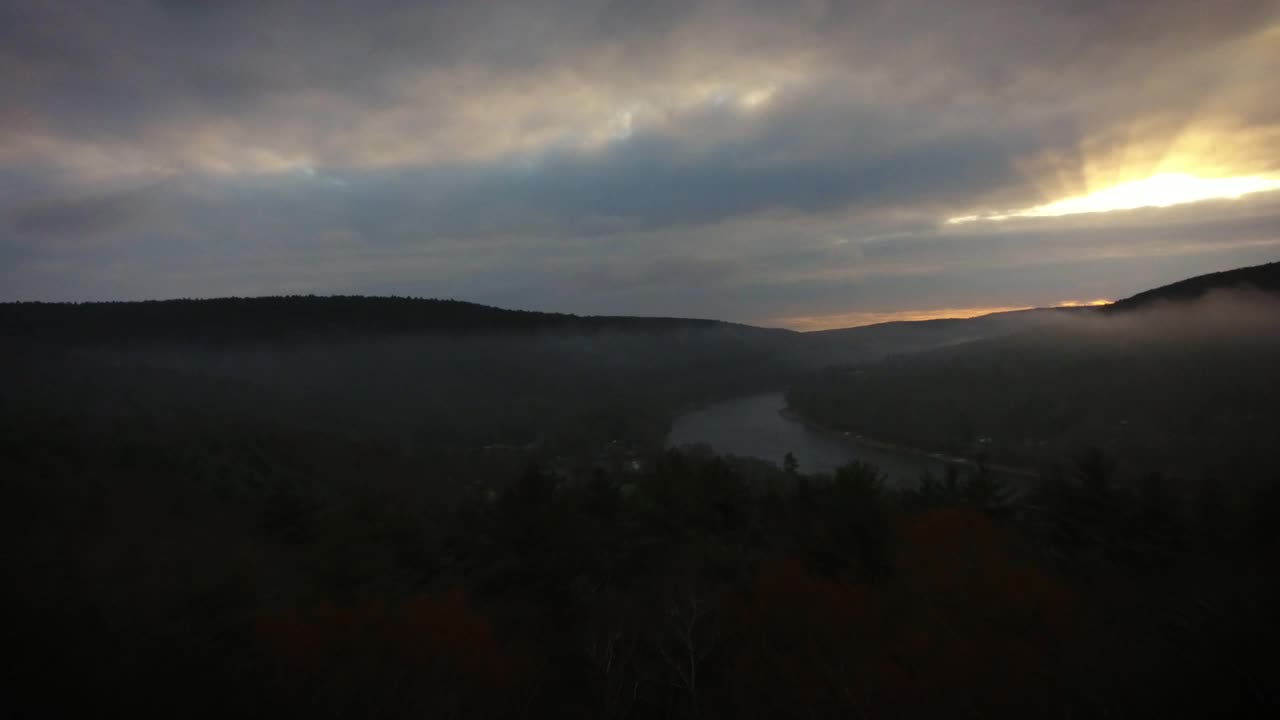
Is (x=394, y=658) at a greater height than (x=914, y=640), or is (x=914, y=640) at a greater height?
(x=914, y=640)

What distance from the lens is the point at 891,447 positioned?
5231cm

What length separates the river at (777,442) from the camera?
43844 millimetres

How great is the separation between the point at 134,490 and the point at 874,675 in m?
20.7

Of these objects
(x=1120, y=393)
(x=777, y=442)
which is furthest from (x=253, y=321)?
(x=1120, y=393)

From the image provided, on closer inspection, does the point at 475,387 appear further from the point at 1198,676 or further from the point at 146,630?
the point at 1198,676

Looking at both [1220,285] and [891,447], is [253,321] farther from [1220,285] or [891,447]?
[1220,285]

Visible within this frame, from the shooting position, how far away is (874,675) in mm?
9773

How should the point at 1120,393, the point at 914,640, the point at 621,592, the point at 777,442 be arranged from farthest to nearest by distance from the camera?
1. the point at 777,442
2. the point at 1120,393
3. the point at 621,592
4. the point at 914,640

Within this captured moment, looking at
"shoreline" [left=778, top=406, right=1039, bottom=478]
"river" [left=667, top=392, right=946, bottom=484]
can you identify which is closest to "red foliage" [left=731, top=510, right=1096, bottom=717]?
"river" [left=667, top=392, right=946, bottom=484]

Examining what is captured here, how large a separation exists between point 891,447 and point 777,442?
9.25 m

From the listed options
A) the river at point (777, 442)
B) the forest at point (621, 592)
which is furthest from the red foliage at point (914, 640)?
the river at point (777, 442)

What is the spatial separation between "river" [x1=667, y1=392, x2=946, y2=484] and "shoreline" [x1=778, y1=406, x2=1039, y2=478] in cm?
52

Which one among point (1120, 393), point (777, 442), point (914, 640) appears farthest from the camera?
point (777, 442)

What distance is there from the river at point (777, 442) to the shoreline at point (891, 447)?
52 cm
